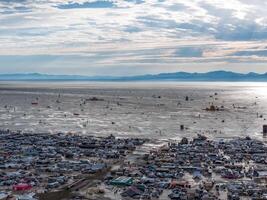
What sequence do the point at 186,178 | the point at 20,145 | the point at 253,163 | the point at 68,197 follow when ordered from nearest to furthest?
1. the point at 68,197
2. the point at 186,178
3. the point at 253,163
4. the point at 20,145

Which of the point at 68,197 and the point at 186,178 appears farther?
the point at 186,178

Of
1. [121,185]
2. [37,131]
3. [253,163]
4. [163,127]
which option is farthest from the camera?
[163,127]

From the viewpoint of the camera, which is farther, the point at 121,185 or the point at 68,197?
the point at 121,185

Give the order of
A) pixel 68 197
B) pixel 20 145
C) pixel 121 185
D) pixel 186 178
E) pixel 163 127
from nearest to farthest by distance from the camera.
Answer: pixel 68 197 → pixel 121 185 → pixel 186 178 → pixel 20 145 → pixel 163 127

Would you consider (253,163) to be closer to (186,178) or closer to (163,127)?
(186,178)

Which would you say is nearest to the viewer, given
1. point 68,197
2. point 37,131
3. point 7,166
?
point 68,197

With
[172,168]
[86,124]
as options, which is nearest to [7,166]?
[172,168]

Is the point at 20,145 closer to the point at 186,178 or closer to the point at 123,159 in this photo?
the point at 123,159

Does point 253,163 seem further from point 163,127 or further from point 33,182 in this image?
point 163,127

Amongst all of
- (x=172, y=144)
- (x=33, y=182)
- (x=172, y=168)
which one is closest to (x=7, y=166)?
(x=33, y=182)
